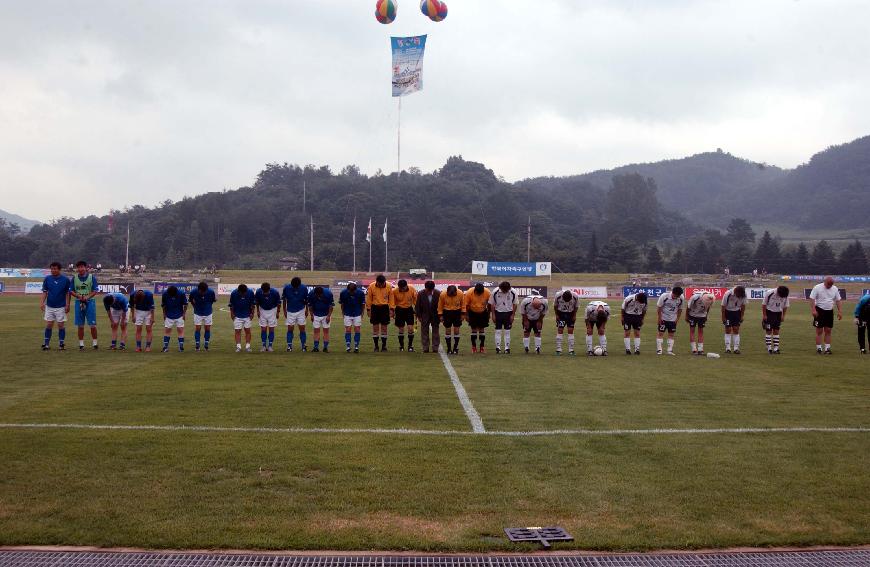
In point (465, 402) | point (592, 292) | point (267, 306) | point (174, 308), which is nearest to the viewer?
point (465, 402)

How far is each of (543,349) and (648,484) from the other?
37.6 feet

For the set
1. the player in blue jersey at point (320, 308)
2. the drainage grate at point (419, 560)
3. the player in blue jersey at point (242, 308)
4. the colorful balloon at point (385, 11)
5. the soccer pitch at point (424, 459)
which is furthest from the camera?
the colorful balloon at point (385, 11)

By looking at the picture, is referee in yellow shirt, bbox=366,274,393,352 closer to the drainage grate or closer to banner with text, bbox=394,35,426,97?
the drainage grate

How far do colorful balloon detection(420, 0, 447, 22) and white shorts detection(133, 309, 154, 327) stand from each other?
18289 mm

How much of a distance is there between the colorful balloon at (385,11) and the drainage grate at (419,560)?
27.5 metres

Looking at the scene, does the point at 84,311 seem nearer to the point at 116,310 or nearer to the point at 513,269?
the point at 116,310

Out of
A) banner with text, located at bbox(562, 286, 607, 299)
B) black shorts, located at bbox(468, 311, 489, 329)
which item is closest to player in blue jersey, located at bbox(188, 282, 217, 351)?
black shorts, located at bbox(468, 311, 489, 329)

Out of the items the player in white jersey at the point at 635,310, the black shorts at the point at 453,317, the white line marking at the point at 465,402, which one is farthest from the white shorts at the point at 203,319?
the player in white jersey at the point at 635,310

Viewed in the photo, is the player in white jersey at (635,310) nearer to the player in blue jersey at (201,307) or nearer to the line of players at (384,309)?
the line of players at (384,309)

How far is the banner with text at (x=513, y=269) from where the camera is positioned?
2469 inches

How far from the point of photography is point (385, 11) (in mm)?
29000

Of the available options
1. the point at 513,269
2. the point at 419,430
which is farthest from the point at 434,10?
the point at 513,269

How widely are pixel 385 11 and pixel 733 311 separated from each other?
62.2 ft

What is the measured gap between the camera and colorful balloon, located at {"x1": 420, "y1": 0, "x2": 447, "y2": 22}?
29.0m
